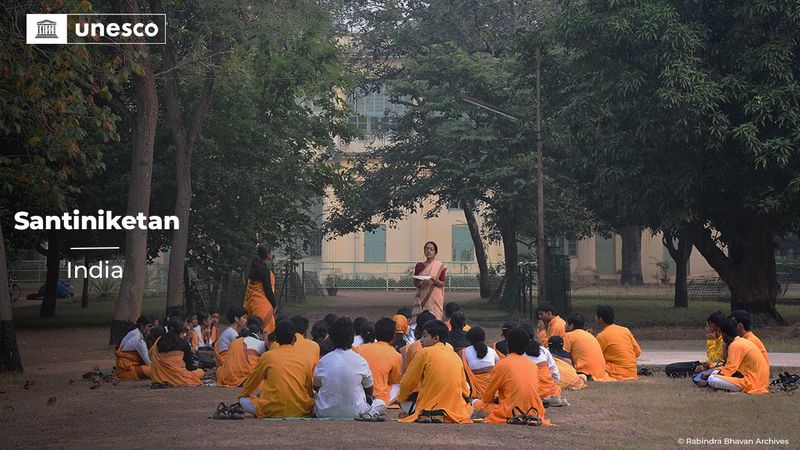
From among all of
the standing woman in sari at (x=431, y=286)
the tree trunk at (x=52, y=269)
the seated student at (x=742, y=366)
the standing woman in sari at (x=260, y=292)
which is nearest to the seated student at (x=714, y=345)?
the seated student at (x=742, y=366)

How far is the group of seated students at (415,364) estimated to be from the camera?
12727 millimetres

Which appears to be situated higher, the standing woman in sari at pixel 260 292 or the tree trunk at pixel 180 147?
the tree trunk at pixel 180 147

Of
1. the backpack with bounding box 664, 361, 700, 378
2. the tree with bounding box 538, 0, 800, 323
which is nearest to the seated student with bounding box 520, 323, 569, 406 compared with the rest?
the backpack with bounding box 664, 361, 700, 378

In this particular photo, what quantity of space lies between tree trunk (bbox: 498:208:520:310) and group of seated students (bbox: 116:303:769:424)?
19.6 m

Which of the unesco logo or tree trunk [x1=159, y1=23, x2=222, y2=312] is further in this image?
tree trunk [x1=159, y1=23, x2=222, y2=312]

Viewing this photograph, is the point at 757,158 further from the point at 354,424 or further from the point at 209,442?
the point at 209,442

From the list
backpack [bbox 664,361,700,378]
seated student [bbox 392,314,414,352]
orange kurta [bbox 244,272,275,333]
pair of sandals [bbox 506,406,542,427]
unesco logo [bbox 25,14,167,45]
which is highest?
unesco logo [bbox 25,14,167,45]

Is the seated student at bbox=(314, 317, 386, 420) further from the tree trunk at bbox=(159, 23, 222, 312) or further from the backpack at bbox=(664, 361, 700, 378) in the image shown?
the tree trunk at bbox=(159, 23, 222, 312)

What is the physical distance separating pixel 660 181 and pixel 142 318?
13.1 m

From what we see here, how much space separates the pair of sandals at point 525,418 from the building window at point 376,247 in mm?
50885

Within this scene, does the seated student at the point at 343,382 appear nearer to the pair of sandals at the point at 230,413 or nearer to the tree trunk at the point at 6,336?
Result: the pair of sandals at the point at 230,413

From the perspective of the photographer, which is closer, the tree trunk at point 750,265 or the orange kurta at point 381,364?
the orange kurta at point 381,364

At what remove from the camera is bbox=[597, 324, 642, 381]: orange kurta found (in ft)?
57.5

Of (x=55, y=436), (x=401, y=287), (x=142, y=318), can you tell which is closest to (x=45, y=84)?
(x=142, y=318)
